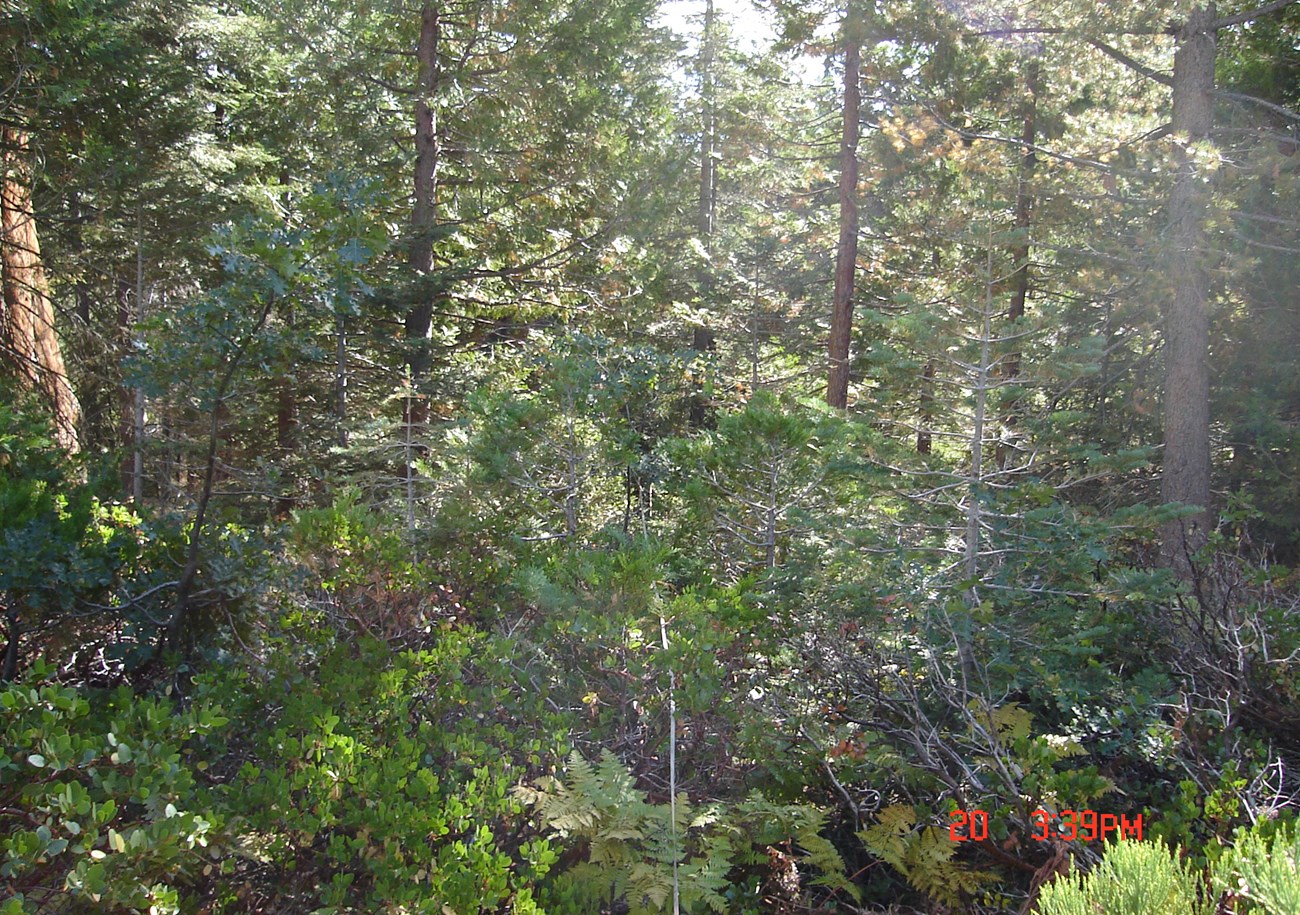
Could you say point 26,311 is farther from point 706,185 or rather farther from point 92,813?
point 706,185

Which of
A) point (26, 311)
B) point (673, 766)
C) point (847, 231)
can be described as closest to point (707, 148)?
point (847, 231)

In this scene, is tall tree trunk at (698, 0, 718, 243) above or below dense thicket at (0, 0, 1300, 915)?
above

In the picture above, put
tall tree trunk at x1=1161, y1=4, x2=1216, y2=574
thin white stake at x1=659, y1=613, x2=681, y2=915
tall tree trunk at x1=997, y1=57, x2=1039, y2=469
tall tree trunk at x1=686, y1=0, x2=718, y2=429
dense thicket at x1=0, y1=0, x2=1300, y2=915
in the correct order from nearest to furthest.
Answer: thin white stake at x1=659, y1=613, x2=681, y2=915
dense thicket at x1=0, y1=0, x2=1300, y2=915
tall tree trunk at x1=1161, y1=4, x2=1216, y2=574
tall tree trunk at x1=997, y1=57, x2=1039, y2=469
tall tree trunk at x1=686, y1=0, x2=718, y2=429

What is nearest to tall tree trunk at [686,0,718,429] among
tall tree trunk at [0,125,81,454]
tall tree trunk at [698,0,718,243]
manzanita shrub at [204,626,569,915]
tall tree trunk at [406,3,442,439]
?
tall tree trunk at [698,0,718,243]

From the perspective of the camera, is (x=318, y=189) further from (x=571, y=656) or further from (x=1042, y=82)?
(x=1042, y=82)

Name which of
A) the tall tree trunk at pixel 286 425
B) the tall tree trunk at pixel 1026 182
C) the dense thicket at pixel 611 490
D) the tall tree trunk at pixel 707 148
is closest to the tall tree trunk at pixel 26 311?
the dense thicket at pixel 611 490

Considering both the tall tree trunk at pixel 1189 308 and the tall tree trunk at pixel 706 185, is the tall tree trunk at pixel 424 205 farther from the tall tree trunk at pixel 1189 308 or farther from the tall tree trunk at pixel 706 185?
the tall tree trunk at pixel 1189 308

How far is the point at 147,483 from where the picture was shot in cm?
1177

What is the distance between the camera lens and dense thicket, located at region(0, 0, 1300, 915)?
2.74 metres
